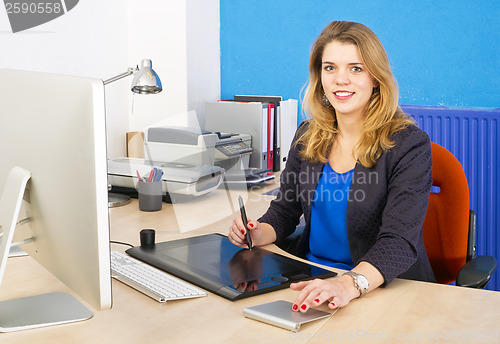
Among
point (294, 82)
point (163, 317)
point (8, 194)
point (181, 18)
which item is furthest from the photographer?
point (294, 82)

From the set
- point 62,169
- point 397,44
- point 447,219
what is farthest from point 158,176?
point 397,44

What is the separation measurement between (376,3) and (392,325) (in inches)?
77.5

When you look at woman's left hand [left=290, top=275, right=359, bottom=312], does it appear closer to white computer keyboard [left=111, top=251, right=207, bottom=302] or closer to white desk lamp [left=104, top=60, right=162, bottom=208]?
white computer keyboard [left=111, top=251, right=207, bottom=302]

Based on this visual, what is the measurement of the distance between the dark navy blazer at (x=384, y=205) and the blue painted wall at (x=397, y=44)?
0.87 m

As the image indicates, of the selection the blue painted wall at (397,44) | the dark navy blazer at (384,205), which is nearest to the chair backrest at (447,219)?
the dark navy blazer at (384,205)

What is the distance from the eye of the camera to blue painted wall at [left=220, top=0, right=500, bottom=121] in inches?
102

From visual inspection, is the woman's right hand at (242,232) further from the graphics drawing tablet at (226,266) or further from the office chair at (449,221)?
the office chair at (449,221)

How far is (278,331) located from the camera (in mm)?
1096

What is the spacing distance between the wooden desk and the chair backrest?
0.48 metres

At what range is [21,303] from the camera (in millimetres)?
1196

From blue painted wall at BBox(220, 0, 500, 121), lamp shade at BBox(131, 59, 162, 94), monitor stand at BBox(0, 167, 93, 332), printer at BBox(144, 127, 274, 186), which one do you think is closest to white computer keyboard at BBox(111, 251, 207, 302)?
monitor stand at BBox(0, 167, 93, 332)

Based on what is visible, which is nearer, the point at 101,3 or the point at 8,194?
the point at 8,194

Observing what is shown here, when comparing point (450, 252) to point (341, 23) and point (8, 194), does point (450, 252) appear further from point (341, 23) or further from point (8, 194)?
point (8, 194)

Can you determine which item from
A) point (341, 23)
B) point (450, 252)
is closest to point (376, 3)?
point (341, 23)
